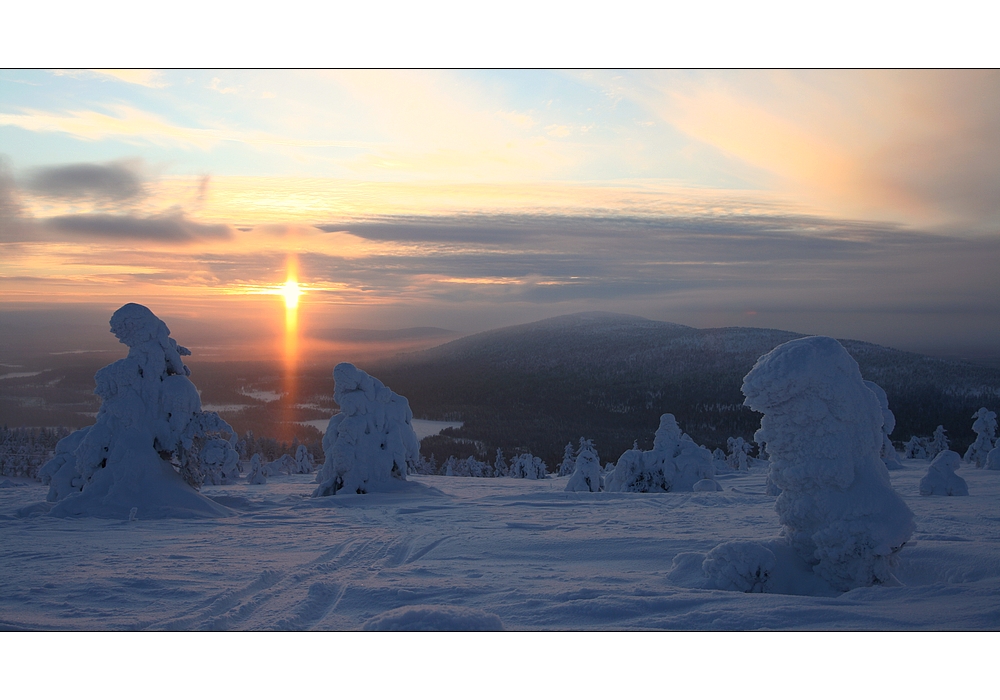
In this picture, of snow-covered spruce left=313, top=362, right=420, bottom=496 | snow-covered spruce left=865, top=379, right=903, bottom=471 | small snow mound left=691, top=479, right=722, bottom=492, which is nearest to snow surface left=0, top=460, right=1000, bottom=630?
snow-covered spruce left=313, top=362, right=420, bottom=496

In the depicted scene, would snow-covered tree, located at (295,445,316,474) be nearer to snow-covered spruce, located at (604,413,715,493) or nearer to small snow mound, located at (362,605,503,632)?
snow-covered spruce, located at (604,413,715,493)

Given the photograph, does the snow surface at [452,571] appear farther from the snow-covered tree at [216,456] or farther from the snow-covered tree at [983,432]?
the snow-covered tree at [983,432]

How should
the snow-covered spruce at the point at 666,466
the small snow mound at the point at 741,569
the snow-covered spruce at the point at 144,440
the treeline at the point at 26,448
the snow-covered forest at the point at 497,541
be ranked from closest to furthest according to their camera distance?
the snow-covered forest at the point at 497,541
the small snow mound at the point at 741,569
the snow-covered spruce at the point at 144,440
the snow-covered spruce at the point at 666,466
the treeline at the point at 26,448

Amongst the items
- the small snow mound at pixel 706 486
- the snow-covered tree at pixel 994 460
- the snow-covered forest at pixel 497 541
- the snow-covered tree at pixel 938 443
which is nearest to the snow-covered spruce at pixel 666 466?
the small snow mound at pixel 706 486

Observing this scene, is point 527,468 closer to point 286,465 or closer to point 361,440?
point 286,465

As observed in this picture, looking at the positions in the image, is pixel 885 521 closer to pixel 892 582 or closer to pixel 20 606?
pixel 892 582

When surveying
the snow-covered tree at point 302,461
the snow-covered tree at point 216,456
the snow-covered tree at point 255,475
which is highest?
the snow-covered tree at point 216,456
